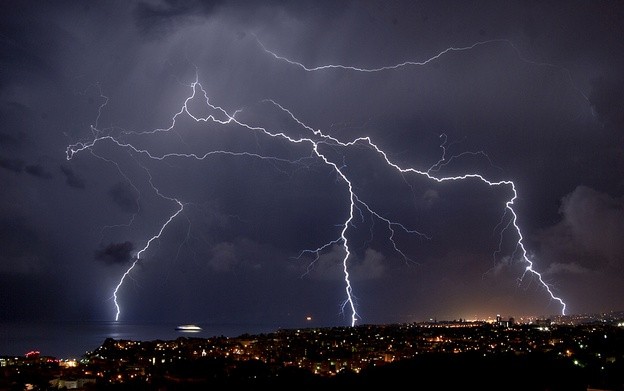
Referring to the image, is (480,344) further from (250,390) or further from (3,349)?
(3,349)

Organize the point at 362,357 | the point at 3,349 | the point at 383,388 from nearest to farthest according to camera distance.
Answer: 1. the point at 383,388
2. the point at 362,357
3. the point at 3,349

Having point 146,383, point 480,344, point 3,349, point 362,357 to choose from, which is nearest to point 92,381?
point 146,383

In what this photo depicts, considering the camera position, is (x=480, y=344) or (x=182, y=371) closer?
(x=182, y=371)

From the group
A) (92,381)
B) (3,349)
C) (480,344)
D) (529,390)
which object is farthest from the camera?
(3,349)

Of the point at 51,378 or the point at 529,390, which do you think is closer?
the point at 529,390

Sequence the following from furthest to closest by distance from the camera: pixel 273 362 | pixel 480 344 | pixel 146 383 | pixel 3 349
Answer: pixel 3 349
pixel 480 344
pixel 273 362
pixel 146 383

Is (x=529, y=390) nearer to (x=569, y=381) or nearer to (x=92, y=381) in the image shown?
(x=569, y=381)

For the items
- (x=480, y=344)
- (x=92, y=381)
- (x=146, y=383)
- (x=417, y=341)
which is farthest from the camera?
(x=417, y=341)

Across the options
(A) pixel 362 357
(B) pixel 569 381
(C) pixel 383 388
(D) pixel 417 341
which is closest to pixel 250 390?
(C) pixel 383 388
